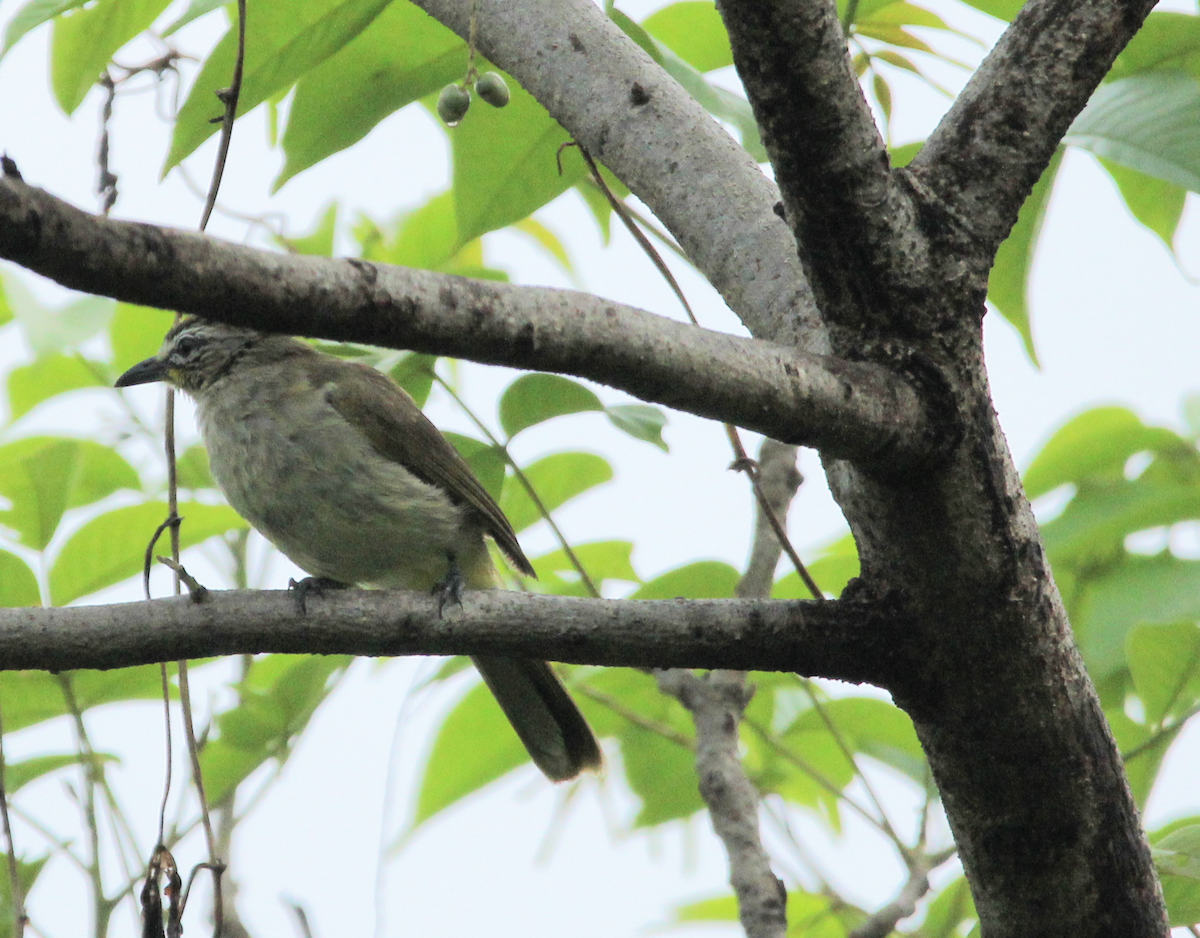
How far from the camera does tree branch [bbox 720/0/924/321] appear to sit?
167cm

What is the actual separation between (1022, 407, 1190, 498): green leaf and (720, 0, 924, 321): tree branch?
1693mm

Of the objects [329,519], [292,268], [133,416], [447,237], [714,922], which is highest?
[447,237]

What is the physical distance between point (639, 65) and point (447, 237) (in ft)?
4.68

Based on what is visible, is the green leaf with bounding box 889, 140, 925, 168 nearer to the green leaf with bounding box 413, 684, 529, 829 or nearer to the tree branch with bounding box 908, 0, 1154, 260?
the tree branch with bounding box 908, 0, 1154, 260

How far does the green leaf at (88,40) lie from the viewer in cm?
285

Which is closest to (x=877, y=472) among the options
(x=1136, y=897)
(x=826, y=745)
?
(x=1136, y=897)

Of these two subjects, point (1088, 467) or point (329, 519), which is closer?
point (1088, 467)

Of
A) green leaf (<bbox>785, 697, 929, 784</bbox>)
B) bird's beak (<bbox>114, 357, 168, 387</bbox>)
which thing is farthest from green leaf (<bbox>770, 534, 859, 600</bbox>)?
bird's beak (<bbox>114, 357, 168, 387</bbox>)

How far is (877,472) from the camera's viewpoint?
187cm

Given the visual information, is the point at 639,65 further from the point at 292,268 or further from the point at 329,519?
the point at 329,519

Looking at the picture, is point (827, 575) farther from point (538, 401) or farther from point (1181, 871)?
point (1181, 871)

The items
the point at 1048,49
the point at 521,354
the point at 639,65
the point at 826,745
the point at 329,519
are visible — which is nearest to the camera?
the point at 521,354

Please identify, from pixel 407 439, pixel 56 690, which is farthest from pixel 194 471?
pixel 56 690

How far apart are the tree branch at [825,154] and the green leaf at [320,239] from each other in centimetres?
252
